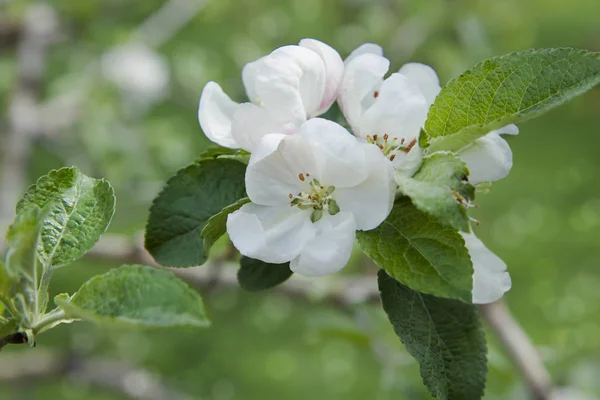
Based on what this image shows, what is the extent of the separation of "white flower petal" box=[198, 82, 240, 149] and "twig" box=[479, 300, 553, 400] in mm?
643

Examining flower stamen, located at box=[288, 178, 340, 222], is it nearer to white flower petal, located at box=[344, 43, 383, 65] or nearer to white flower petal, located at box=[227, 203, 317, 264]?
white flower petal, located at box=[227, 203, 317, 264]

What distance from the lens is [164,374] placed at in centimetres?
191

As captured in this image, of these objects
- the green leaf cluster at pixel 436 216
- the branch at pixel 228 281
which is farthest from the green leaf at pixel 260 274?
the branch at pixel 228 281

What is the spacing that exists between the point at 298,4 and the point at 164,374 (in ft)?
5.74

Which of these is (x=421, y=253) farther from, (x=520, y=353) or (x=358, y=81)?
(x=520, y=353)

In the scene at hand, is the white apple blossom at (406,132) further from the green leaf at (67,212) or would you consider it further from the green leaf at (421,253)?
the green leaf at (67,212)

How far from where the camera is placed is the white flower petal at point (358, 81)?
0.53 metres

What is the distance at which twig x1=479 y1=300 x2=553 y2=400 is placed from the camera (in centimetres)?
97

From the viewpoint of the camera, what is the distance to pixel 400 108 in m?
0.52

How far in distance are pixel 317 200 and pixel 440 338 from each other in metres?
0.15

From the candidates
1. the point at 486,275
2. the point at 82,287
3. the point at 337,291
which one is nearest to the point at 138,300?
the point at 82,287

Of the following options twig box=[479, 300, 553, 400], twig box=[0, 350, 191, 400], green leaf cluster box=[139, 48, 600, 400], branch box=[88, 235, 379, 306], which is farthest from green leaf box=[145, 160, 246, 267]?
twig box=[0, 350, 191, 400]

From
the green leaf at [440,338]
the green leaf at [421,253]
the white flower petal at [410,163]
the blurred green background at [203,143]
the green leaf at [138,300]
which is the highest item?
the white flower petal at [410,163]

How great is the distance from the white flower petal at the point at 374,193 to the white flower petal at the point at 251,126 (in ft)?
0.27
